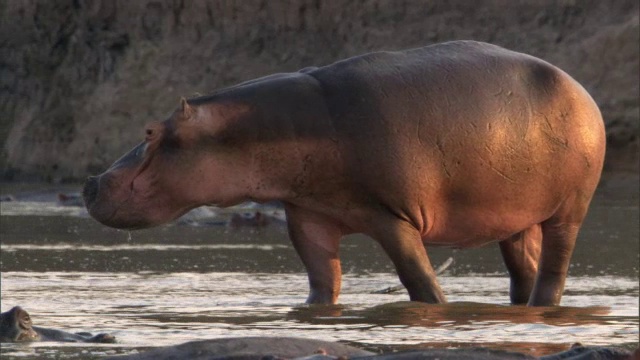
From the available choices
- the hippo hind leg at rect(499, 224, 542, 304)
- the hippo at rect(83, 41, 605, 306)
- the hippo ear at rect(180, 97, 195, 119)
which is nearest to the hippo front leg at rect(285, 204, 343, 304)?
the hippo at rect(83, 41, 605, 306)

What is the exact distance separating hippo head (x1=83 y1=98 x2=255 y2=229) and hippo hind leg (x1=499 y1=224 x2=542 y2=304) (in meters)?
1.45

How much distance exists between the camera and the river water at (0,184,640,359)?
5.43 m

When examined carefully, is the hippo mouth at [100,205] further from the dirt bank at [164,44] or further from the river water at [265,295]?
the dirt bank at [164,44]

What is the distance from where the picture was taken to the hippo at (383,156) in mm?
6367

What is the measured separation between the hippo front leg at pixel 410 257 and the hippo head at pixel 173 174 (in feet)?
1.90

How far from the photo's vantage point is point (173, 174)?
6.34m

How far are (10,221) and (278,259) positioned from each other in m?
5.64

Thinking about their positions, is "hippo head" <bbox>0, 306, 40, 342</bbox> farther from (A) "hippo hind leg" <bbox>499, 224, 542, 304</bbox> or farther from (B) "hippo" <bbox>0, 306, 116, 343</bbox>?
(A) "hippo hind leg" <bbox>499, 224, 542, 304</bbox>

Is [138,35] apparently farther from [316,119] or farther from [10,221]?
[316,119]

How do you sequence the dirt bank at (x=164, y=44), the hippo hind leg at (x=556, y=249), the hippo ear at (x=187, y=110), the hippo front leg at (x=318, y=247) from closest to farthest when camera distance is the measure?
the hippo ear at (x=187, y=110)
the hippo front leg at (x=318, y=247)
the hippo hind leg at (x=556, y=249)
the dirt bank at (x=164, y=44)

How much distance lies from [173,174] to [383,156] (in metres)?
0.79

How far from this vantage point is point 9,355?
477cm

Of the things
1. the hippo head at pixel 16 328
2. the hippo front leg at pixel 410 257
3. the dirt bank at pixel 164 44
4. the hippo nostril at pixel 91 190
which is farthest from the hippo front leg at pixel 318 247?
the dirt bank at pixel 164 44

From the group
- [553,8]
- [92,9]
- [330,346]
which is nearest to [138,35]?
[92,9]
